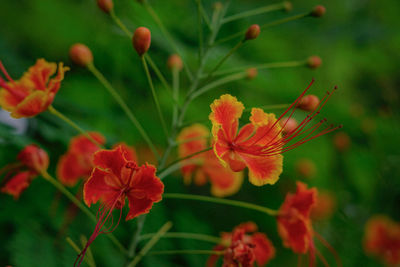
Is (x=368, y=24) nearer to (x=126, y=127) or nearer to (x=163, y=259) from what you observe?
(x=126, y=127)

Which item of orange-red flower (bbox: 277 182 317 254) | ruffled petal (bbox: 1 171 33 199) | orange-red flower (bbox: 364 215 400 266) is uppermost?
ruffled petal (bbox: 1 171 33 199)

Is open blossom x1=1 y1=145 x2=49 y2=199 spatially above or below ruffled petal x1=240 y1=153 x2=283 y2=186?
above

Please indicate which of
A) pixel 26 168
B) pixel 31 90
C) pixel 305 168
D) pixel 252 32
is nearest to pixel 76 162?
pixel 26 168

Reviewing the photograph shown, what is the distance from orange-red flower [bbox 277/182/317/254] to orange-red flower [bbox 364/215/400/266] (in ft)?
6.15

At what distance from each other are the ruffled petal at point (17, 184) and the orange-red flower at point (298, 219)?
1.07 metres

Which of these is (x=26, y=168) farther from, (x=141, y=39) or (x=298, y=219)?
(x=298, y=219)

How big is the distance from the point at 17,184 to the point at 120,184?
509 mm

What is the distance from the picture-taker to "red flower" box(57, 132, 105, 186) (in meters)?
1.77

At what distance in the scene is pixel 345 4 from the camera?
13.3 feet

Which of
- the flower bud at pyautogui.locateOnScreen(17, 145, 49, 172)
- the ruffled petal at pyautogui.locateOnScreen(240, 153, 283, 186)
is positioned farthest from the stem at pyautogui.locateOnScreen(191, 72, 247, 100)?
the flower bud at pyautogui.locateOnScreen(17, 145, 49, 172)

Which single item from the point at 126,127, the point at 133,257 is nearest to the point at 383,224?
the point at 126,127

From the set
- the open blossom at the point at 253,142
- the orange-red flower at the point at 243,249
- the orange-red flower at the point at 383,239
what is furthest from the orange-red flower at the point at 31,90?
the orange-red flower at the point at 383,239

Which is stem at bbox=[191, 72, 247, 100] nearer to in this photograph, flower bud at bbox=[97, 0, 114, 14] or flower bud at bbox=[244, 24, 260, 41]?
flower bud at bbox=[244, 24, 260, 41]

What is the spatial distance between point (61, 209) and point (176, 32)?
5.24 feet
